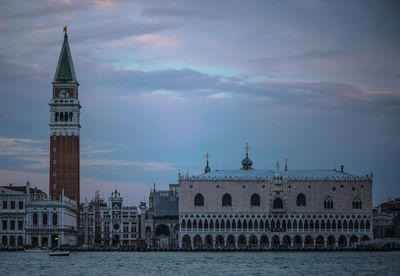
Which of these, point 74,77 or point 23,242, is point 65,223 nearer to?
point 23,242

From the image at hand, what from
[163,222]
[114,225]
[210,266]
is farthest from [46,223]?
[210,266]

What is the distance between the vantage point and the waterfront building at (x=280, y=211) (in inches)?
5527

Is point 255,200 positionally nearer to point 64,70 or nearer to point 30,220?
point 30,220

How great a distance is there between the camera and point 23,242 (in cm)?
14225

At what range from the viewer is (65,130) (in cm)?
15350

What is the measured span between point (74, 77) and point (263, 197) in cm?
4148

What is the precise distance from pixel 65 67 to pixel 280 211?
46820mm

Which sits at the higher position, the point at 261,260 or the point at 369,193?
the point at 369,193

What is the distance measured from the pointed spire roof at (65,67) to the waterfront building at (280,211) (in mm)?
32789

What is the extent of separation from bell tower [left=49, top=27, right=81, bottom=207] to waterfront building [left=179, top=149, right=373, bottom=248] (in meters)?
22.4

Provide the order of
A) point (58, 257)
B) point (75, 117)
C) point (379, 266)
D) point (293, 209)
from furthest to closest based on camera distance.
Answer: point (75, 117)
point (293, 209)
point (58, 257)
point (379, 266)

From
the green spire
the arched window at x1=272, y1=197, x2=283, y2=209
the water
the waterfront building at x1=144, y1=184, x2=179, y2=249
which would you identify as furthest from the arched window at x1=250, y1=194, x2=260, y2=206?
the green spire

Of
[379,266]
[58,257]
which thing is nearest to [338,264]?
[379,266]

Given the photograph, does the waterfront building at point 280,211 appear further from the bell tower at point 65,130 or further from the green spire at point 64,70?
the green spire at point 64,70
